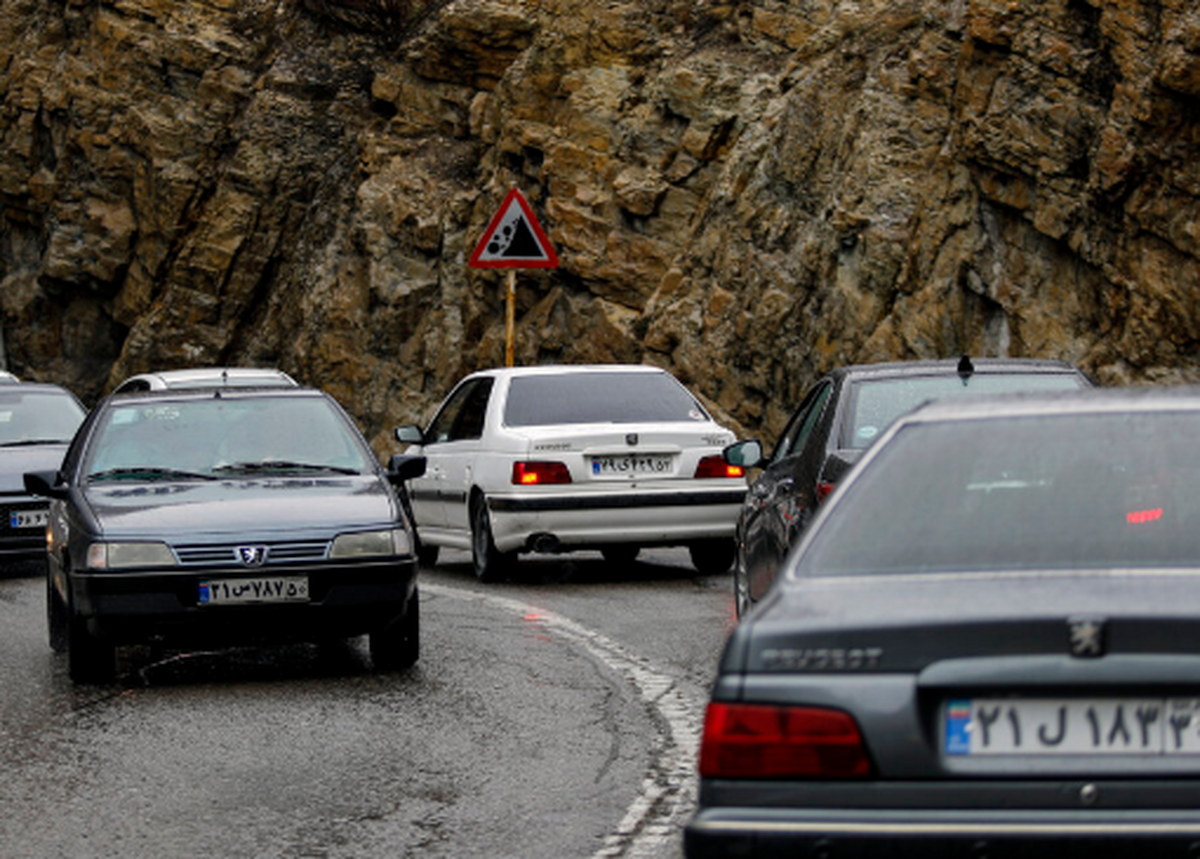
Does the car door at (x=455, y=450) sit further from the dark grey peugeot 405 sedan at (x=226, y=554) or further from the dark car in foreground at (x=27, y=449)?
the dark grey peugeot 405 sedan at (x=226, y=554)

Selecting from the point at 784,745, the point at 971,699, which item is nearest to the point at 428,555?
the point at 784,745

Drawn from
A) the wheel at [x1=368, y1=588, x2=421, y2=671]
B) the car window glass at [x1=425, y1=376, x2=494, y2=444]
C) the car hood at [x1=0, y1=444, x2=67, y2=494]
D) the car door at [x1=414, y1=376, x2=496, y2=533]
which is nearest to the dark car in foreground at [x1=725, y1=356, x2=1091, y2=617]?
the wheel at [x1=368, y1=588, x2=421, y2=671]

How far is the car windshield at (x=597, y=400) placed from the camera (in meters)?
14.6

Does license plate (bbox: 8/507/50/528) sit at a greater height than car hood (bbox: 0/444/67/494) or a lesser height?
lesser

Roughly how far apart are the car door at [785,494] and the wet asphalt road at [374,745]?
590 mm

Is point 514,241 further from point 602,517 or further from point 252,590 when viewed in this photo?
point 252,590

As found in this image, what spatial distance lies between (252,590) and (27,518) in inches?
273

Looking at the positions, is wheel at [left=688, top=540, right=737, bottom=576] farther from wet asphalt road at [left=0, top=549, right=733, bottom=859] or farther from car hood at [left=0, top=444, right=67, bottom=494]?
car hood at [left=0, top=444, right=67, bottom=494]

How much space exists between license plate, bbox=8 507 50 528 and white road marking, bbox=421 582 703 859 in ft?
18.1

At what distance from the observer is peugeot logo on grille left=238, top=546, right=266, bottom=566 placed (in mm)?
9195

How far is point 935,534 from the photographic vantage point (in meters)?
4.36

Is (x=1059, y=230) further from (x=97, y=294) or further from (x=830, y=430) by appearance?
(x=97, y=294)

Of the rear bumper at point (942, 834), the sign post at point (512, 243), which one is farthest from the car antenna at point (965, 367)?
the sign post at point (512, 243)

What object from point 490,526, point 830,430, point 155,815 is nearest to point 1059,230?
point 490,526
